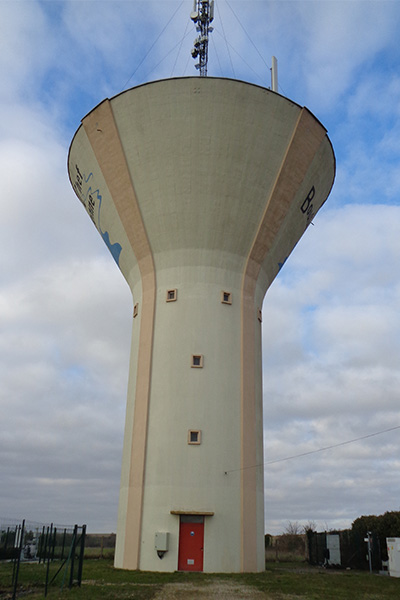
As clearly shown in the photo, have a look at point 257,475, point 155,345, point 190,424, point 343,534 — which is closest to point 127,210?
point 155,345

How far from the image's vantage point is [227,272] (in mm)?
22141

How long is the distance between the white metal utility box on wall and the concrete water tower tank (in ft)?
18.3

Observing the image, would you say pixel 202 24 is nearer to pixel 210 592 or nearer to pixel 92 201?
pixel 92 201

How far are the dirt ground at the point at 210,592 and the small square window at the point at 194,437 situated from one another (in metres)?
4.80

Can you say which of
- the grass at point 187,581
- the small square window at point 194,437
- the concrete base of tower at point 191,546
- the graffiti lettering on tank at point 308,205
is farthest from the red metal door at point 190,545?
the graffiti lettering on tank at point 308,205

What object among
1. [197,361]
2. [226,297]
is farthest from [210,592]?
[226,297]

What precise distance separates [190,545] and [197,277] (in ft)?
32.0

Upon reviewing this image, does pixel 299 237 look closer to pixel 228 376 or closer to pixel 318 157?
pixel 318 157

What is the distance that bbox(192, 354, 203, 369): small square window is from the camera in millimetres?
20875

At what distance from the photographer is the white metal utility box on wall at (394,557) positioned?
70.2 feet

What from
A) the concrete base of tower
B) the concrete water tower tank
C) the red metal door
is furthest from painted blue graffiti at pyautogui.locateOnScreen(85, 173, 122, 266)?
the red metal door

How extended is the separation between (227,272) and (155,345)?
13.4 feet

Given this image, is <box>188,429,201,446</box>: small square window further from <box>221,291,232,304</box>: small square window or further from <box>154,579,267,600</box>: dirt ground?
<box>221,291,232,304</box>: small square window

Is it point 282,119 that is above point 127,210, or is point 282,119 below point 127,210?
above
